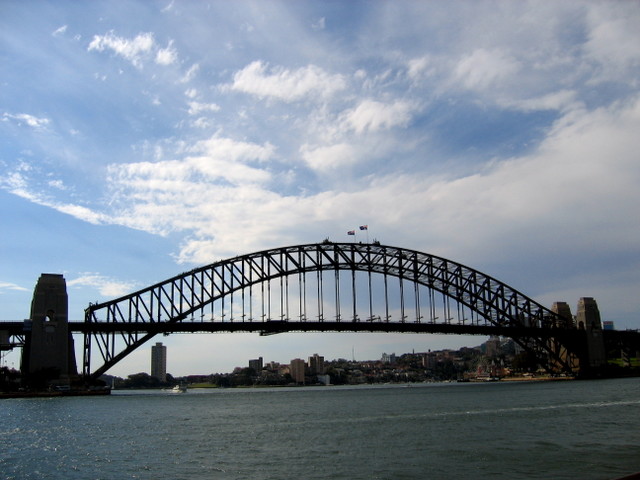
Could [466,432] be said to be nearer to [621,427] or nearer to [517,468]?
[621,427]

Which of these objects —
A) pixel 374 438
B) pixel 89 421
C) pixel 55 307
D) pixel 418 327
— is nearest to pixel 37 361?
pixel 55 307

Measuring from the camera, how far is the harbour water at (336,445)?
26688 mm

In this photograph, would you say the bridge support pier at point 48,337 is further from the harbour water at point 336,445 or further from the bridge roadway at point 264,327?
the harbour water at point 336,445

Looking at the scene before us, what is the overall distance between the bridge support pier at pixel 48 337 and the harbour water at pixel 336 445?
31.8m

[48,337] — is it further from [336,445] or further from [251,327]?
[336,445]

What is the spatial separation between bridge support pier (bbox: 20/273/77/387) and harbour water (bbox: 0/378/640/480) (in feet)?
104

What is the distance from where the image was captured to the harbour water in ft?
87.6

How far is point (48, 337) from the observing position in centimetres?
8550

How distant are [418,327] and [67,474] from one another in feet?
269

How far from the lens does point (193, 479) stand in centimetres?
2584

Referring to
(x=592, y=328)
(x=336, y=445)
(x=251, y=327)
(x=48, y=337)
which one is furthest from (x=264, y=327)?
(x=592, y=328)

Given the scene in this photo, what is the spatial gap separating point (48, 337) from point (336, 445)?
61795mm

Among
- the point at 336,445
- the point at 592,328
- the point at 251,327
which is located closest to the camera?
the point at 336,445

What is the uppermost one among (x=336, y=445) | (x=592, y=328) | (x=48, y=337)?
(x=592, y=328)
